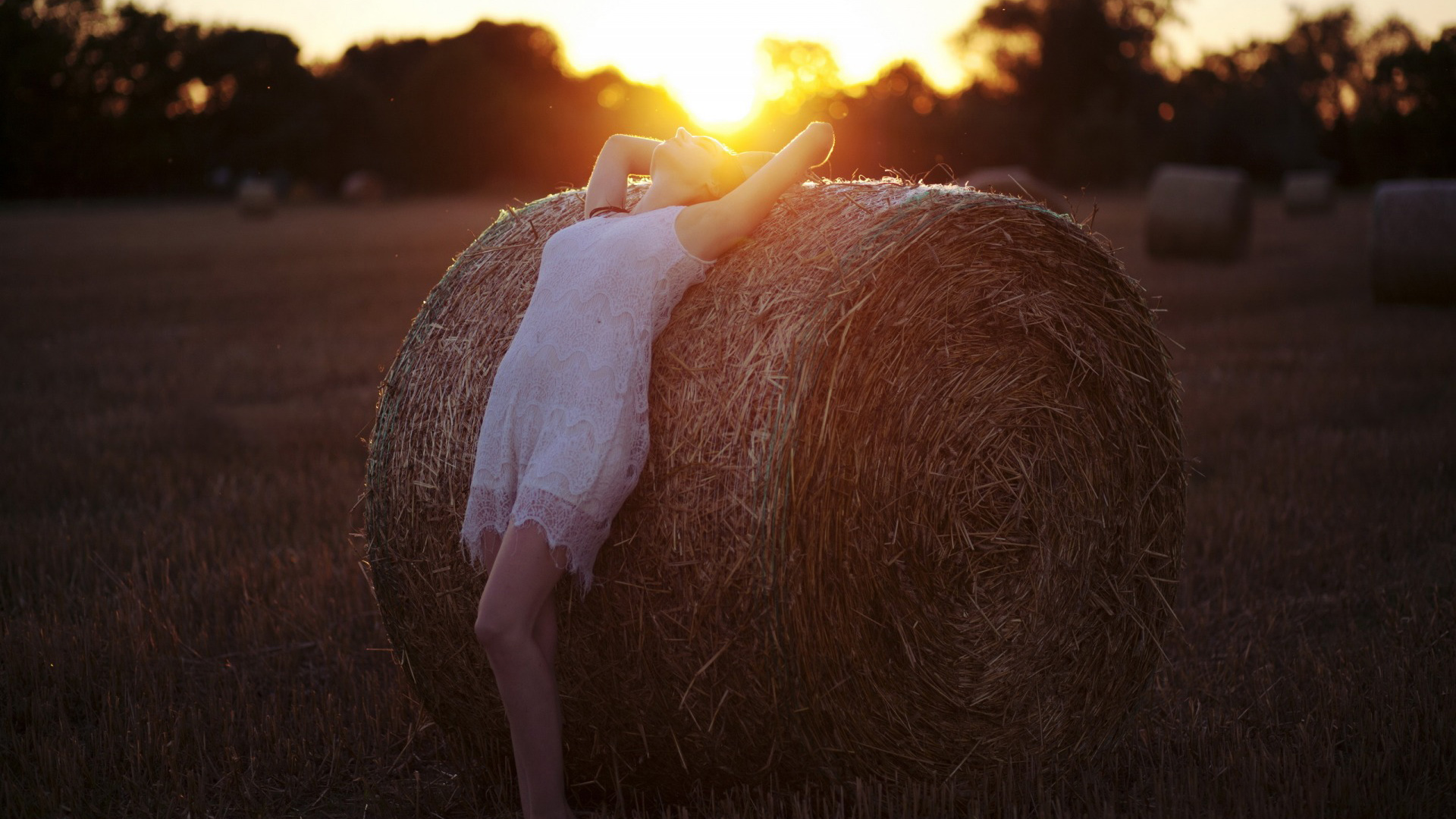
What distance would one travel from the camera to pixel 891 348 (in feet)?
11.8

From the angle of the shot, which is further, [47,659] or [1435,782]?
[47,659]

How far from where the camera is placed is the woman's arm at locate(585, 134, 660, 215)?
3.93 metres

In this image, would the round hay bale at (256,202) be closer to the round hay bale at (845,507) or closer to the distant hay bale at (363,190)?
the distant hay bale at (363,190)

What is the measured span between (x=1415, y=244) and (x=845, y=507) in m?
13.4

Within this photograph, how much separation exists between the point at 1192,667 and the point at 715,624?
230 centimetres

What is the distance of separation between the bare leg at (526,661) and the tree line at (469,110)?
4158 centimetres

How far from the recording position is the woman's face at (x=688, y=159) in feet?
12.4

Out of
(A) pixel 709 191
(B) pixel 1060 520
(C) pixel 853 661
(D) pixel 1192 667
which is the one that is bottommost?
(D) pixel 1192 667

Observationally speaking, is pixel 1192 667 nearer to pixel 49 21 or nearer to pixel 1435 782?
pixel 1435 782

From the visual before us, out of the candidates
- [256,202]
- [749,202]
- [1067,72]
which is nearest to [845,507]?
[749,202]

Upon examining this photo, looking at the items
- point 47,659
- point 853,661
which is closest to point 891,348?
point 853,661

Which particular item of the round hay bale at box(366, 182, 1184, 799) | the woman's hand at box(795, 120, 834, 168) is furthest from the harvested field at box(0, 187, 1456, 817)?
the woman's hand at box(795, 120, 834, 168)

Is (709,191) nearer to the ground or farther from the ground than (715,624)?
farther from the ground

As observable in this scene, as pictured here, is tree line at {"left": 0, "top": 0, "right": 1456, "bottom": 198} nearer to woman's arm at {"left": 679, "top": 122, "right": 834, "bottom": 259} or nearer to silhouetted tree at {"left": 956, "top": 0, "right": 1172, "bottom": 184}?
silhouetted tree at {"left": 956, "top": 0, "right": 1172, "bottom": 184}
